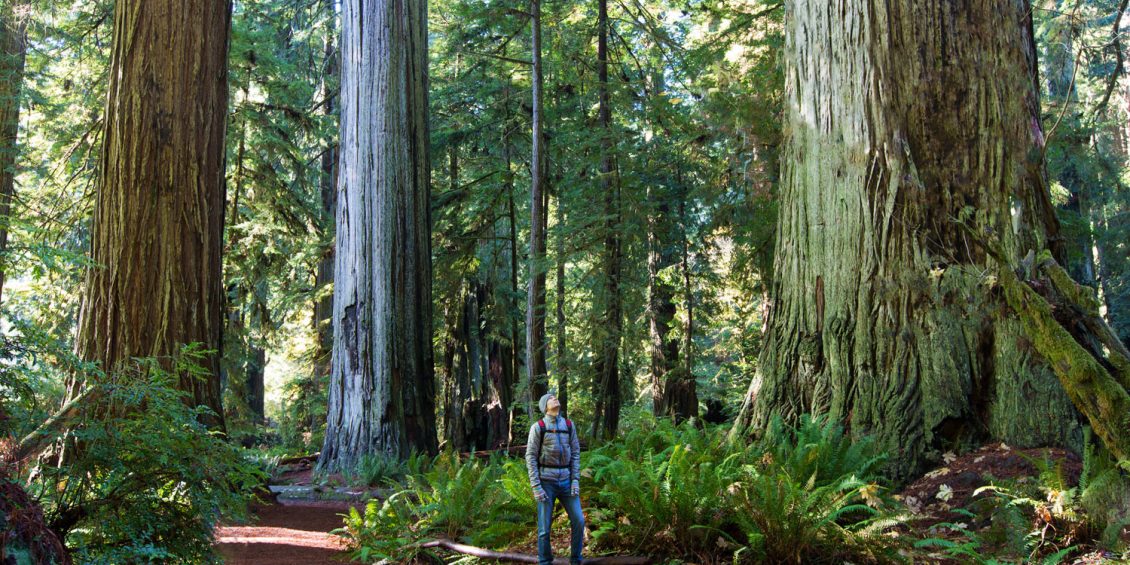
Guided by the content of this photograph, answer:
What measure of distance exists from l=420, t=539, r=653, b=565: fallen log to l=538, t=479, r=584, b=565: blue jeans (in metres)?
0.11

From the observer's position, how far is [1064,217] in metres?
11.8

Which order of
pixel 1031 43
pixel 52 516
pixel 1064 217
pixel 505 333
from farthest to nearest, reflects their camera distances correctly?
pixel 505 333, pixel 1064 217, pixel 1031 43, pixel 52 516

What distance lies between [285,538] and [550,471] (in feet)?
10.9

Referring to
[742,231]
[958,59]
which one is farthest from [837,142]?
[742,231]

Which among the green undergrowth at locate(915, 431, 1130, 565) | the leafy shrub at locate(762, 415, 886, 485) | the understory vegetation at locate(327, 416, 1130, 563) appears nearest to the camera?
the green undergrowth at locate(915, 431, 1130, 565)

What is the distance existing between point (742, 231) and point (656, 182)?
171 inches

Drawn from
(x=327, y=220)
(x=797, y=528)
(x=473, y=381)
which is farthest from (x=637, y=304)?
(x=797, y=528)

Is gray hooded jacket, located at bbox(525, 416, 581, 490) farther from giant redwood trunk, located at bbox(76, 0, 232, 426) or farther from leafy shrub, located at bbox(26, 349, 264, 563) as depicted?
giant redwood trunk, located at bbox(76, 0, 232, 426)

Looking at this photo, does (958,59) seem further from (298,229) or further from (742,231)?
(298,229)

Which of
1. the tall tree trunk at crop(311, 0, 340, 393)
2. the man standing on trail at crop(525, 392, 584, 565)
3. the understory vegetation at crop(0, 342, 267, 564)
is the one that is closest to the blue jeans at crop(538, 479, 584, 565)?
the man standing on trail at crop(525, 392, 584, 565)

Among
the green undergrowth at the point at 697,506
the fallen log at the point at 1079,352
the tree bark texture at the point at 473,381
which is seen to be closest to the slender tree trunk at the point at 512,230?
the tree bark texture at the point at 473,381

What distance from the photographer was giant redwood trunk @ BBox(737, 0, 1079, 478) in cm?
650

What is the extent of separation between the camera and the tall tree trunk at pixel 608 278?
1385 cm

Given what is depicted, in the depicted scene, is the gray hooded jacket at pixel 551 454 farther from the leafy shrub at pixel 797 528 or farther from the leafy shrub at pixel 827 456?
the leafy shrub at pixel 827 456
